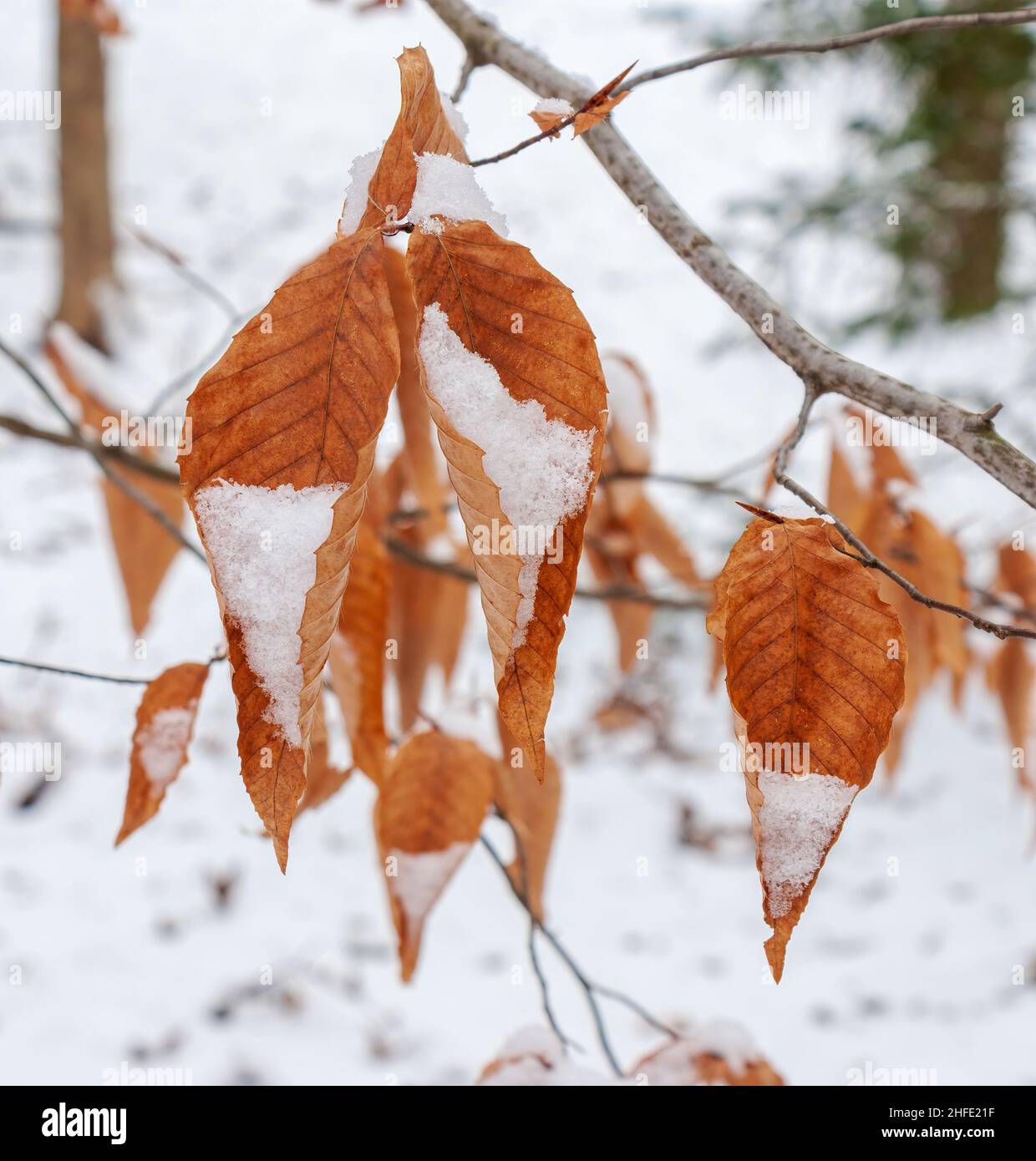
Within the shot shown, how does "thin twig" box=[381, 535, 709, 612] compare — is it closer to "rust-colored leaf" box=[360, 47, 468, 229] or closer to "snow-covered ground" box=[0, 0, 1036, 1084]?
"snow-covered ground" box=[0, 0, 1036, 1084]

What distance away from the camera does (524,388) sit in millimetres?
249

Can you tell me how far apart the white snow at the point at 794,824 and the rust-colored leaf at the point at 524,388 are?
77mm

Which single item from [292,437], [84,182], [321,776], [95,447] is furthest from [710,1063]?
[84,182]

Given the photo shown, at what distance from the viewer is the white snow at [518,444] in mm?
240

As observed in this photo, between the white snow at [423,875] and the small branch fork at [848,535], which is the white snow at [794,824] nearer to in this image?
the small branch fork at [848,535]

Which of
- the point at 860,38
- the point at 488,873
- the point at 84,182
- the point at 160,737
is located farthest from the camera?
the point at 84,182

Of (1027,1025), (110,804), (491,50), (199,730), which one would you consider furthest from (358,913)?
(491,50)

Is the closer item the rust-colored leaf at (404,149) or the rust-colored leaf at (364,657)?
the rust-colored leaf at (404,149)

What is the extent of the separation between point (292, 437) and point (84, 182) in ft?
14.7

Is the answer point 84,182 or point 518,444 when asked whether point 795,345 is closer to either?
point 518,444

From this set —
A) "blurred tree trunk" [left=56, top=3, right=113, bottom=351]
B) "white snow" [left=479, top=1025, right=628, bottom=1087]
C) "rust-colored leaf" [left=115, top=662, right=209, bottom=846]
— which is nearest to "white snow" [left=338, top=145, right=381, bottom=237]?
"rust-colored leaf" [left=115, top=662, right=209, bottom=846]

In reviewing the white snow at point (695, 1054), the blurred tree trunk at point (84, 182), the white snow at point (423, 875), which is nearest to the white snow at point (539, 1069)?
the white snow at point (695, 1054)
